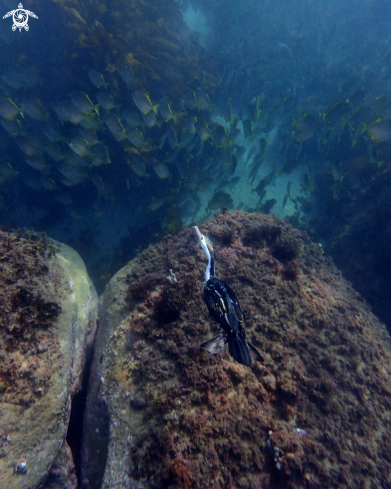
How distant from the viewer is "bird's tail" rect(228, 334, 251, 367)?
1622 mm

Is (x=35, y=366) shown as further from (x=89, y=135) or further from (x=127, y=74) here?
(x=127, y=74)

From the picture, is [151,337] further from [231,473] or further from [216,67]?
[216,67]

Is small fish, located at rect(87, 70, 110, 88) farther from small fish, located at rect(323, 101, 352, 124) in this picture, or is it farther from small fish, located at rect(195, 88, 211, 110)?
small fish, located at rect(323, 101, 352, 124)

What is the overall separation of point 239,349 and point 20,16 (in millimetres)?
13859

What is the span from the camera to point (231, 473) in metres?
2.18

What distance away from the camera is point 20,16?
9.09m

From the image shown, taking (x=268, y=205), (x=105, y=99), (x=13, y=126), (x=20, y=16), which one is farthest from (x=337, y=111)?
(x=20, y=16)

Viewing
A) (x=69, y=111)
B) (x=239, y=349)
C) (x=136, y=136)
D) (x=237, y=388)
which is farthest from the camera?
(x=136, y=136)

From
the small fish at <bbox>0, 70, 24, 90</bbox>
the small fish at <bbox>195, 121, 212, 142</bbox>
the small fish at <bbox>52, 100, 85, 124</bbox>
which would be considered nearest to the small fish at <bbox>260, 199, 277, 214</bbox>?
the small fish at <bbox>195, 121, 212, 142</bbox>

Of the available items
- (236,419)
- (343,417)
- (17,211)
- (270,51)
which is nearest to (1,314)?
(236,419)

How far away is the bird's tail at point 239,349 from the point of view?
1.62 m

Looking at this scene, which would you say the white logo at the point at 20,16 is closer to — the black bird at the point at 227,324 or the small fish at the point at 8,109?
the small fish at the point at 8,109

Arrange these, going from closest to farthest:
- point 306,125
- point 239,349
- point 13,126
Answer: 1. point 239,349
2. point 13,126
3. point 306,125

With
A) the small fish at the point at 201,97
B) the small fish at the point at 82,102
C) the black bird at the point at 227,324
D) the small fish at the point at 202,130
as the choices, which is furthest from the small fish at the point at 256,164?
the black bird at the point at 227,324
